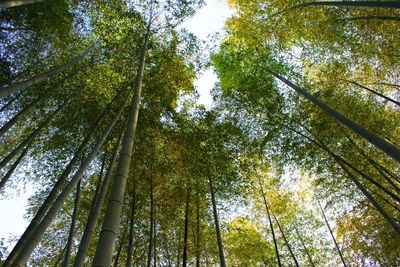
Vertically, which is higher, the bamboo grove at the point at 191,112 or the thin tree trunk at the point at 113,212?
the bamboo grove at the point at 191,112

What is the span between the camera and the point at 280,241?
11219 mm

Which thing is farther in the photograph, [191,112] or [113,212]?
[191,112]

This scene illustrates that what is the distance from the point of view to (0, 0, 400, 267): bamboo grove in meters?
5.78

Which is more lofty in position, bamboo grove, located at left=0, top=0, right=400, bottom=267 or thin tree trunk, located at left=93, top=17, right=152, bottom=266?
bamboo grove, located at left=0, top=0, right=400, bottom=267

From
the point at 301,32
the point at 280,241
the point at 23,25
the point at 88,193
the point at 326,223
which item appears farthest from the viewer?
the point at 280,241

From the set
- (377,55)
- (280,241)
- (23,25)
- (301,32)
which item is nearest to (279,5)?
(301,32)

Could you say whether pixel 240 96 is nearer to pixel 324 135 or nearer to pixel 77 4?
pixel 324 135

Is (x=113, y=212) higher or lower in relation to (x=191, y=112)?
lower

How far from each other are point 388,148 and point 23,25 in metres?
6.57

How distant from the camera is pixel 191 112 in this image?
767cm

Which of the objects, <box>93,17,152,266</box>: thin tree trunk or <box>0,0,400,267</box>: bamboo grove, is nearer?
<box>93,17,152,266</box>: thin tree trunk

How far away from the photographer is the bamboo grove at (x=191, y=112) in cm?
578

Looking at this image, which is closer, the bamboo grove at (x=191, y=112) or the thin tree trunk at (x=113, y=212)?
the thin tree trunk at (x=113, y=212)

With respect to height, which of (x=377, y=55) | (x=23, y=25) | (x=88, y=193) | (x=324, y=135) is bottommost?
(x=88, y=193)
